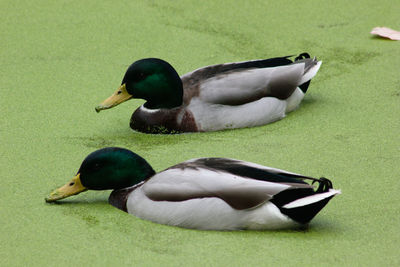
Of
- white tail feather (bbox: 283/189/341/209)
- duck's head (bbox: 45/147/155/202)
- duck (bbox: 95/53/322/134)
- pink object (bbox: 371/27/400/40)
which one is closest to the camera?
white tail feather (bbox: 283/189/341/209)

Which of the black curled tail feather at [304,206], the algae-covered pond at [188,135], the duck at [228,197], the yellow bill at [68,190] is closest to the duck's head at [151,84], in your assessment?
the algae-covered pond at [188,135]

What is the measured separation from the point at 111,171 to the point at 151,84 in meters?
1.44

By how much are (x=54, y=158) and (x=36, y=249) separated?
3.98 feet

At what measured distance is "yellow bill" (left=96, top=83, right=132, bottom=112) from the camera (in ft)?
18.9

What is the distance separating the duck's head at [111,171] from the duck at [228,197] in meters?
0.11

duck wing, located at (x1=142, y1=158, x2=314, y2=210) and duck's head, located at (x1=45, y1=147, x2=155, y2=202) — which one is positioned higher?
duck wing, located at (x1=142, y1=158, x2=314, y2=210)

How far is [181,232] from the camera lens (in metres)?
4.15

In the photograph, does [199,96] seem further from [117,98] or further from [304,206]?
[304,206]

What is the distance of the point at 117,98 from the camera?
19.0 ft

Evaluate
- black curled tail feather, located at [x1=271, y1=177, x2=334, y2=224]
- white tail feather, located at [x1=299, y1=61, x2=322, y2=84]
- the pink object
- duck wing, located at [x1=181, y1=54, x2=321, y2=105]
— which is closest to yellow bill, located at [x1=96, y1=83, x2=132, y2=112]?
duck wing, located at [x1=181, y1=54, x2=321, y2=105]

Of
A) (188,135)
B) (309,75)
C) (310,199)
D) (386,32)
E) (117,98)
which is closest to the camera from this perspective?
(310,199)

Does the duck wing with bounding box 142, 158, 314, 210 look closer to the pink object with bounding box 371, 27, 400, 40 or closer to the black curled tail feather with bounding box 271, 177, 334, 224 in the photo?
the black curled tail feather with bounding box 271, 177, 334, 224

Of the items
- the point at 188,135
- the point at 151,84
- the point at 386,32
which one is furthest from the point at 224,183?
the point at 386,32

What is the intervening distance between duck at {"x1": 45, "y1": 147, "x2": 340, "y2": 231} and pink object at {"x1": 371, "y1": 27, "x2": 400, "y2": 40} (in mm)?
3378
